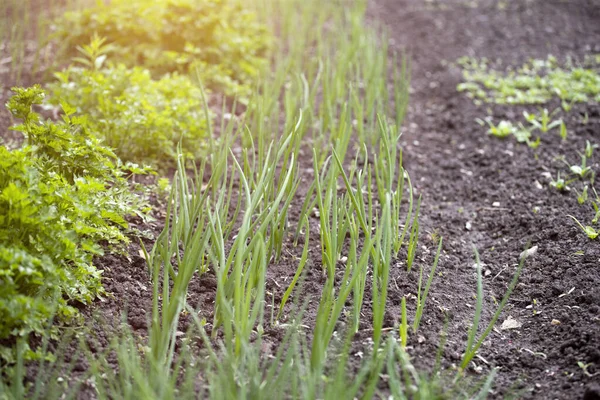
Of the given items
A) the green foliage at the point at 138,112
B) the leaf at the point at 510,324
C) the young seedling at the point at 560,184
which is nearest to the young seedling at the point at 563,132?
the young seedling at the point at 560,184

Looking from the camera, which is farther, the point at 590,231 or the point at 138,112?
the point at 138,112

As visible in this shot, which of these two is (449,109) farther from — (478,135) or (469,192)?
(469,192)

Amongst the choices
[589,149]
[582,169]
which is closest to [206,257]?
[582,169]

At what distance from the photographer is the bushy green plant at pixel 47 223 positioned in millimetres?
1503

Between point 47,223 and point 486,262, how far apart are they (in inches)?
61.7

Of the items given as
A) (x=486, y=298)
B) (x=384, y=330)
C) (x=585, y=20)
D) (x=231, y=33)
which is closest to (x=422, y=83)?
(x=231, y=33)

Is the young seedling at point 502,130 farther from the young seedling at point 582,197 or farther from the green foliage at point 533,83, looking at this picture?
the young seedling at point 582,197

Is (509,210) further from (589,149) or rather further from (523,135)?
(523,135)

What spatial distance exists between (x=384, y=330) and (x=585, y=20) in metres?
4.49

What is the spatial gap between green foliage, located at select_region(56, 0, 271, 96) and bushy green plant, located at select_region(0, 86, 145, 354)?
1.66 meters

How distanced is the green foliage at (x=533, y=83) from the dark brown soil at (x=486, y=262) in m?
0.11

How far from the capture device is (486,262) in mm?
2357

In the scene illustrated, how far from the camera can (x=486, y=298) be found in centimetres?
212

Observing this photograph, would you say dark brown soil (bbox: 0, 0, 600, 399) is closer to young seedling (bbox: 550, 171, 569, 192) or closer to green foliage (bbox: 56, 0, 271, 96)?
young seedling (bbox: 550, 171, 569, 192)
